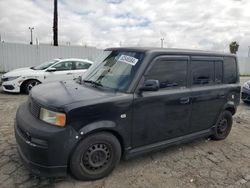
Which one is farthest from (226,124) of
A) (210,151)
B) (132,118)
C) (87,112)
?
(87,112)

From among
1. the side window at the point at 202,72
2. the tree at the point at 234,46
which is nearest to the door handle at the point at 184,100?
the side window at the point at 202,72

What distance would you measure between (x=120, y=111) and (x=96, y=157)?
2.28ft

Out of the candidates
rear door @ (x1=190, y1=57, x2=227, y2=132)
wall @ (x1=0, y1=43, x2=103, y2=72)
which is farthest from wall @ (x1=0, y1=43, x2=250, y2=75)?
rear door @ (x1=190, y1=57, x2=227, y2=132)

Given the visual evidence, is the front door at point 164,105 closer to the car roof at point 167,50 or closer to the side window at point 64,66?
the car roof at point 167,50

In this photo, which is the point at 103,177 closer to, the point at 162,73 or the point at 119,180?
the point at 119,180

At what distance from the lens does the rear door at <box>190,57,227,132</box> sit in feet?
12.9

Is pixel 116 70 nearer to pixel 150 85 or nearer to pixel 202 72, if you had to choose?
pixel 150 85

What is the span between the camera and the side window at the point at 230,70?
451 centimetres

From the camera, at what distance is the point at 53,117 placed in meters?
2.74

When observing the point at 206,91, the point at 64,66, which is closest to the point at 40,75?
the point at 64,66

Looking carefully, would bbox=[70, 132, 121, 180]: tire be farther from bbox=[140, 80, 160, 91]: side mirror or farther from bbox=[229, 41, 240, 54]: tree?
bbox=[229, 41, 240, 54]: tree

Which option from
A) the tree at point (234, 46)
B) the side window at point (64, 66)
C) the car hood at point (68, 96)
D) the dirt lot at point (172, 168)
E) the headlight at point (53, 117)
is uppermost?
the tree at point (234, 46)

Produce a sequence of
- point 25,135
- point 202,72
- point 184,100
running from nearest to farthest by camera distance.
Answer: point 25,135
point 184,100
point 202,72

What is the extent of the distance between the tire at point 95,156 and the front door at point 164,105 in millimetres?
374
